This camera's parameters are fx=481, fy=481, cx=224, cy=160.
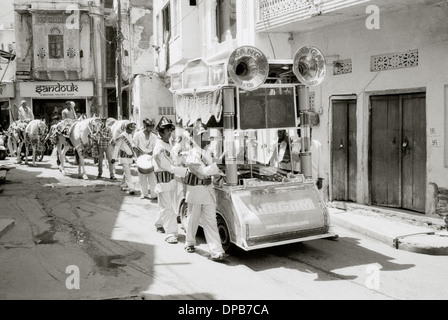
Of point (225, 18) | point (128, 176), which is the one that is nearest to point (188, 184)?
point (128, 176)

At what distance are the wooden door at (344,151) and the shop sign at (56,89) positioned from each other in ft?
72.5

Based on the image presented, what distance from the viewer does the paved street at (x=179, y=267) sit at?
17.7ft

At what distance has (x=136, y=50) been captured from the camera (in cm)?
2611

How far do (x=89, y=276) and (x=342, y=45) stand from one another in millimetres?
7258

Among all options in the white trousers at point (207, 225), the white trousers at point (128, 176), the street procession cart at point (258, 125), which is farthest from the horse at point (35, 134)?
the white trousers at point (207, 225)

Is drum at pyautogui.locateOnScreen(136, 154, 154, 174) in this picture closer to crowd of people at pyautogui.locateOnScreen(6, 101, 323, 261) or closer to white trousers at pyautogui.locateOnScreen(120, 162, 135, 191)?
white trousers at pyautogui.locateOnScreen(120, 162, 135, 191)

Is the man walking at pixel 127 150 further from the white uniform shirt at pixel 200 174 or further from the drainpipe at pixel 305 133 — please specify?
the drainpipe at pixel 305 133

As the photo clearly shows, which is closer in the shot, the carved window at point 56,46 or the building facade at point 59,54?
the building facade at point 59,54

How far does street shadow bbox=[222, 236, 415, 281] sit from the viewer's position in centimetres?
628

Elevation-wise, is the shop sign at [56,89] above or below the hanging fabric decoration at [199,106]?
above

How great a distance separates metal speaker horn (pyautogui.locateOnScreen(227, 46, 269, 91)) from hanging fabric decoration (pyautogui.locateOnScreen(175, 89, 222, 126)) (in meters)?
0.48
